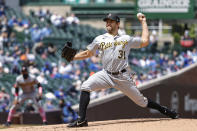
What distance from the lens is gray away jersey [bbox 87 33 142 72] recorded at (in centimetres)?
743

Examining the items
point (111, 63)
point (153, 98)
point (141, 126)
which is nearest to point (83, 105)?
point (111, 63)

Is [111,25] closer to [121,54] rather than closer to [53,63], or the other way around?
[121,54]

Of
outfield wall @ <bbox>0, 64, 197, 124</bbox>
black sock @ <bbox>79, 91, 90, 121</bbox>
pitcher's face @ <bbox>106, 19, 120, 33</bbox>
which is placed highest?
pitcher's face @ <bbox>106, 19, 120, 33</bbox>

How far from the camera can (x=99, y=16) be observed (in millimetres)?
22844

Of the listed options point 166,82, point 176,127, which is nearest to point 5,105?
point 166,82

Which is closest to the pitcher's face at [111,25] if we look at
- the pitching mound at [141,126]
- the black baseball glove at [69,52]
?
the black baseball glove at [69,52]

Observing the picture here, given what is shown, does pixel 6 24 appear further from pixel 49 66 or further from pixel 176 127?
pixel 176 127

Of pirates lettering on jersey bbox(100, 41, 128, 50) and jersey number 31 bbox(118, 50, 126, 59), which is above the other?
pirates lettering on jersey bbox(100, 41, 128, 50)

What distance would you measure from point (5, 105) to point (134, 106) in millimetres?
3370

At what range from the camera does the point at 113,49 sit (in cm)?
744

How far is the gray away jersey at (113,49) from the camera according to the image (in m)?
7.43

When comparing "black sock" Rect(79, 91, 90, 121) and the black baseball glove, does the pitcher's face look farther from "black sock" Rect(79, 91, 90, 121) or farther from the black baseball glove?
"black sock" Rect(79, 91, 90, 121)

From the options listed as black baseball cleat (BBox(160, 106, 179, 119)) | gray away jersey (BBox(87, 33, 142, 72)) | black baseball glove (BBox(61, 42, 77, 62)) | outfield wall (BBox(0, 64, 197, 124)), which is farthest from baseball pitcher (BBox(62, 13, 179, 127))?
outfield wall (BBox(0, 64, 197, 124))

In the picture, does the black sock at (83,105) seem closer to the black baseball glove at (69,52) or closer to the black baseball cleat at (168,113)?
the black baseball glove at (69,52)
